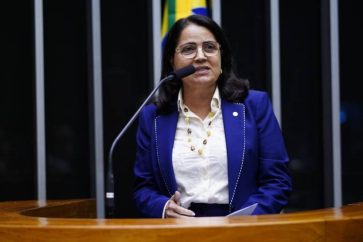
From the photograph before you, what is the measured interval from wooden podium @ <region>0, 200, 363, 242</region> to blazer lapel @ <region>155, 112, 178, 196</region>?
642 millimetres

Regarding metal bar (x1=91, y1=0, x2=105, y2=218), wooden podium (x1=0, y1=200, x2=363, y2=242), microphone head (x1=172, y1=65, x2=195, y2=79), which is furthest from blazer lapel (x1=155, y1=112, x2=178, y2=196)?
metal bar (x1=91, y1=0, x2=105, y2=218)

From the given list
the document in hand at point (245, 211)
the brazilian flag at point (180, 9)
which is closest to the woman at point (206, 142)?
the document in hand at point (245, 211)

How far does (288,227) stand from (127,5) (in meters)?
3.29

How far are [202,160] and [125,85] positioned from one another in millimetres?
2397

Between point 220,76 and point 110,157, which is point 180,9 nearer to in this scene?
point 220,76

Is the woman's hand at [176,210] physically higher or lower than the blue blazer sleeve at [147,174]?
lower

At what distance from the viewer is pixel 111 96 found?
4.76 m

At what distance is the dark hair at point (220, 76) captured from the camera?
2.61 meters

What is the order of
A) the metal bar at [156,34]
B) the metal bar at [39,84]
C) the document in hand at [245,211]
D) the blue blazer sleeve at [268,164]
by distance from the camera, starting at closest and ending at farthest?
the document in hand at [245,211], the blue blazer sleeve at [268,164], the metal bar at [39,84], the metal bar at [156,34]

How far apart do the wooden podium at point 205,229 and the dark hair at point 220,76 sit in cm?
80

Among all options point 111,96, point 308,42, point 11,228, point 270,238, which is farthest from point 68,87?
point 270,238

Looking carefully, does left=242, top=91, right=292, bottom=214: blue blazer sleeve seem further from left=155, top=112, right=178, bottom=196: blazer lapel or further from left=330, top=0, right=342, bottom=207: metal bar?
left=330, top=0, right=342, bottom=207: metal bar

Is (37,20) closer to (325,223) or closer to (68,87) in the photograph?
(68,87)

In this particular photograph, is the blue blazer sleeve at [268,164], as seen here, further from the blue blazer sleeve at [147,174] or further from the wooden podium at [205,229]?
the wooden podium at [205,229]
